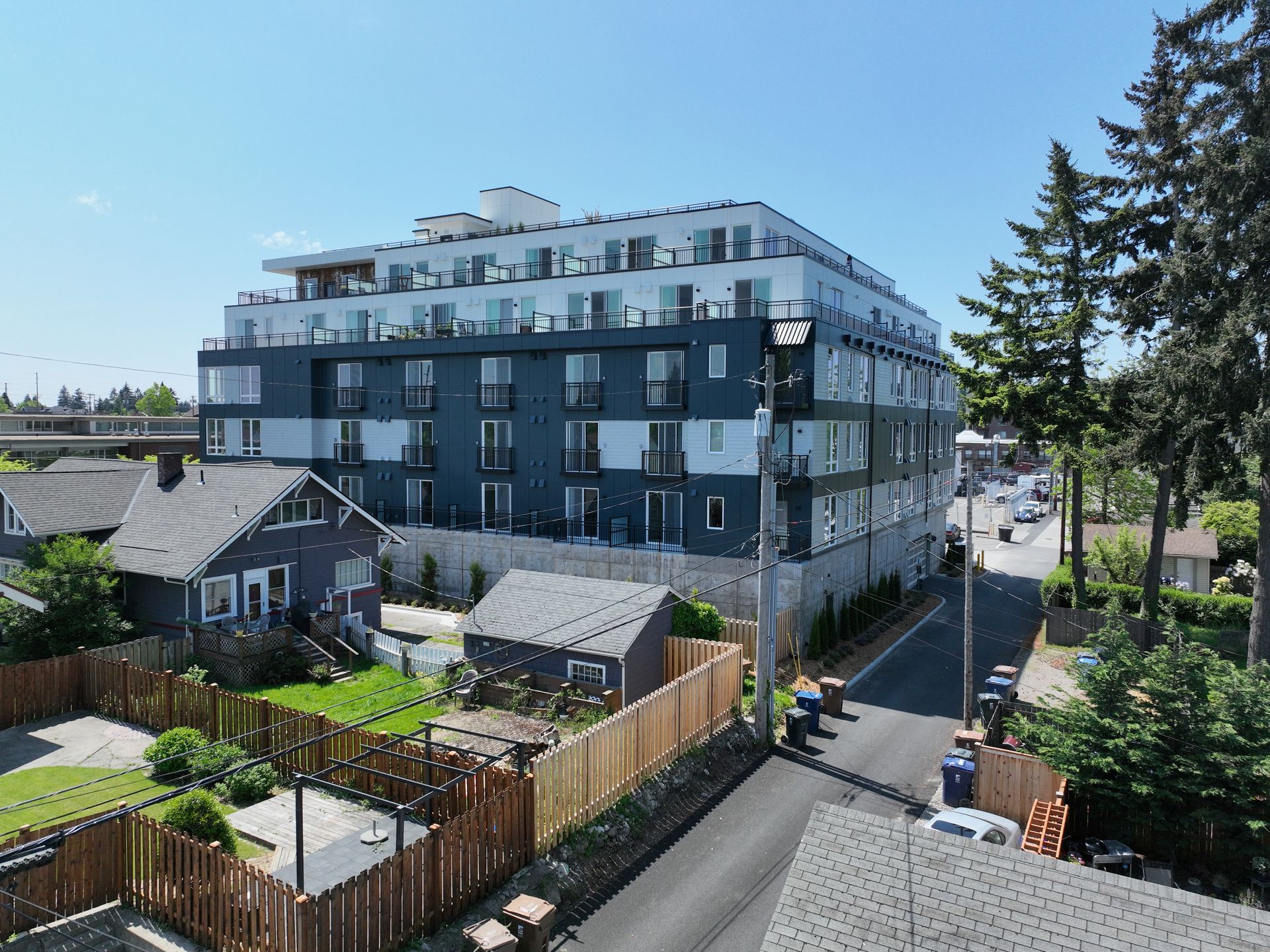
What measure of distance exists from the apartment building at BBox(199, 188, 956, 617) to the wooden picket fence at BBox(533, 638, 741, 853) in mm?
10069

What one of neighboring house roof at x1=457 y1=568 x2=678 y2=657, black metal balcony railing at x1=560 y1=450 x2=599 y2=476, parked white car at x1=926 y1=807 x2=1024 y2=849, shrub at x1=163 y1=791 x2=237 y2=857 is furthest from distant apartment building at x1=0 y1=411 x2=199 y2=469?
parked white car at x1=926 y1=807 x2=1024 y2=849

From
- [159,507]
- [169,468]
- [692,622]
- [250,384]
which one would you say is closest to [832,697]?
[692,622]

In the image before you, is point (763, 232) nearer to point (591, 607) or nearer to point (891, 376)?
point (891, 376)

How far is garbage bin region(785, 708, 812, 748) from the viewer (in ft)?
69.9

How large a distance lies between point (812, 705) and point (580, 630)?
22.1 feet

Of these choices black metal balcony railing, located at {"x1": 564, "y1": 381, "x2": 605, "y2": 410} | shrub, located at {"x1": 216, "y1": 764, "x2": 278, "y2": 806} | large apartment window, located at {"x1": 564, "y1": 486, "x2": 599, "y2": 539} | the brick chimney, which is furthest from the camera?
large apartment window, located at {"x1": 564, "y1": 486, "x2": 599, "y2": 539}

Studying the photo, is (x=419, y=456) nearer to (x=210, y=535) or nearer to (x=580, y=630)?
(x=210, y=535)

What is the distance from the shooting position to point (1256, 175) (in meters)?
23.8

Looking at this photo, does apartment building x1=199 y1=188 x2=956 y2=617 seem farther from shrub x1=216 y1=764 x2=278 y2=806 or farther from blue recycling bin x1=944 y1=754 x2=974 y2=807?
shrub x1=216 y1=764 x2=278 y2=806

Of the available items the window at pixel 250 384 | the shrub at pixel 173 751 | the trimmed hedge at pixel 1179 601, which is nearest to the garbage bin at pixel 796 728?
the shrub at pixel 173 751

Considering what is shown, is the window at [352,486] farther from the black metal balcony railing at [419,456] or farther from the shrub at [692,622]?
the shrub at [692,622]

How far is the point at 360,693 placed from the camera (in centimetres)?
2377

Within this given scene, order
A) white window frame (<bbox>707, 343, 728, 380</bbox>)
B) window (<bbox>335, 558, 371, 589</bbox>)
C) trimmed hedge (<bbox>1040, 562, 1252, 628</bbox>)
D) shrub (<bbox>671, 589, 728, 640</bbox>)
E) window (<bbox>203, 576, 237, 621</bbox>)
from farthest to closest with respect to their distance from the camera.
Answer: white window frame (<bbox>707, 343, 728, 380</bbox>), trimmed hedge (<bbox>1040, 562, 1252, 628</bbox>), window (<bbox>335, 558, 371, 589</bbox>), window (<bbox>203, 576, 237, 621</bbox>), shrub (<bbox>671, 589, 728, 640</bbox>)

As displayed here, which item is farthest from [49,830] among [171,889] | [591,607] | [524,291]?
[524,291]
